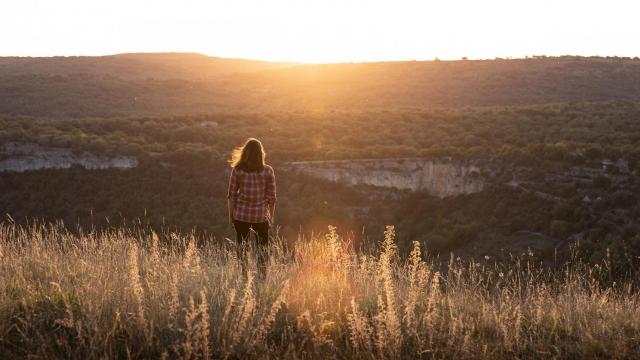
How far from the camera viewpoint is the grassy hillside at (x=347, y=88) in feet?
176

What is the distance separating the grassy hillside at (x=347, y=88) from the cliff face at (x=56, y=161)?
2197 centimetres

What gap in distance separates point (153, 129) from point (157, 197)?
38.0 feet

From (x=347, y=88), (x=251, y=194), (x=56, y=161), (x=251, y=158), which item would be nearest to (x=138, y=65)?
(x=347, y=88)

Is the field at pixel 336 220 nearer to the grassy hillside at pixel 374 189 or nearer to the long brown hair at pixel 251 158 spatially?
the grassy hillside at pixel 374 189

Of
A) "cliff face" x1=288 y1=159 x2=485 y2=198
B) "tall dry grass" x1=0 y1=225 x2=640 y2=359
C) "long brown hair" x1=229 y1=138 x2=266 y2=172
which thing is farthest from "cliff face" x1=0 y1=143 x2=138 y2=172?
"tall dry grass" x1=0 y1=225 x2=640 y2=359

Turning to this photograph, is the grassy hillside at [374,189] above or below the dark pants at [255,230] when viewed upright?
below

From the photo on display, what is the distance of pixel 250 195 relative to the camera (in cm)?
635

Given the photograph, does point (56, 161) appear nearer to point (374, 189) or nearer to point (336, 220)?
point (336, 220)

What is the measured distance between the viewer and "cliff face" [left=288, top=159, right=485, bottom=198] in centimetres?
2395

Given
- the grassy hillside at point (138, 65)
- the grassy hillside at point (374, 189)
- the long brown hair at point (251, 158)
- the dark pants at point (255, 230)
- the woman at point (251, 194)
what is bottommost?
the grassy hillside at point (374, 189)

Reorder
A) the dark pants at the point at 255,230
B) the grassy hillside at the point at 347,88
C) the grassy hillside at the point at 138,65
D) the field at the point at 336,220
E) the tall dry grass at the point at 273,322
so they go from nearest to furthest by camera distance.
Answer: the tall dry grass at the point at 273,322
the field at the point at 336,220
the dark pants at the point at 255,230
the grassy hillside at the point at 347,88
the grassy hillside at the point at 138,65

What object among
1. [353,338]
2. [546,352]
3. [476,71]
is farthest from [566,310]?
[476,71]

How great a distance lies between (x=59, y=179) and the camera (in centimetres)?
2553

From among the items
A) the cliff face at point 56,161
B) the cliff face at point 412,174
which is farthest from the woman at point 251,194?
the cliff face at point 56,161
